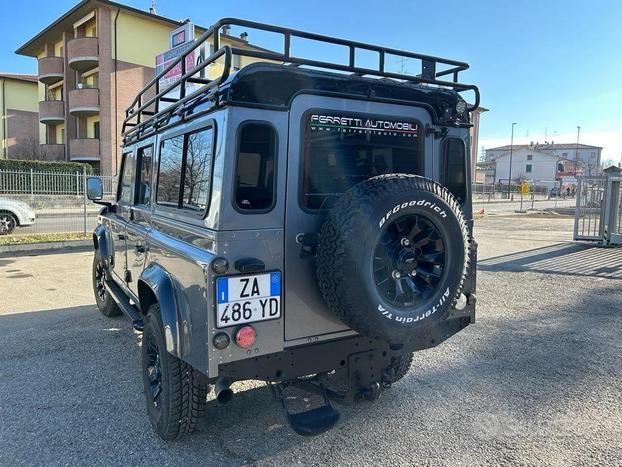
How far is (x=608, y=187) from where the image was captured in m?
11.9

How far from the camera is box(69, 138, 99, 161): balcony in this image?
92.7ft

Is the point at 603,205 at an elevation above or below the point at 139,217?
above

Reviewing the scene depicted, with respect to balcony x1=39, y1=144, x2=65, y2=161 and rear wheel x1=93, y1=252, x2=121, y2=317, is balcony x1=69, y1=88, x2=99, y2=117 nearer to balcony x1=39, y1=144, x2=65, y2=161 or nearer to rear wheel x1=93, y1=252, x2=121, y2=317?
balcony x1=39, y1=144, x2=65, y2=161

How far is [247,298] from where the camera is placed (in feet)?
8.14

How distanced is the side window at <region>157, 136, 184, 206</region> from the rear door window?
978 mm

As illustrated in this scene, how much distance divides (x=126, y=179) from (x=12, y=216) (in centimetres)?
897

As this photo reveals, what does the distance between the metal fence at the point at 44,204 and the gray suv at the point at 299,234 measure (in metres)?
7.62

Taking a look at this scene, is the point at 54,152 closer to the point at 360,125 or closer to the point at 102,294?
the point at 102,294

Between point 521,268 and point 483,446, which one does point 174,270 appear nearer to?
point 483,446

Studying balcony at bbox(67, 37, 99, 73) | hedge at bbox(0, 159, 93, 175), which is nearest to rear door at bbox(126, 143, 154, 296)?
hedge at bbox(0, 159, 93, 175)

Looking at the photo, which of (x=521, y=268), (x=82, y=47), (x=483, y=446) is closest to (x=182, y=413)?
(x=483, y=446)

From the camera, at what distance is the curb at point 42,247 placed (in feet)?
33.6

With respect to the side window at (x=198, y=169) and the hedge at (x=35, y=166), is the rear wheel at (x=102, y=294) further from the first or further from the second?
the hedge at (x=35, y=166)

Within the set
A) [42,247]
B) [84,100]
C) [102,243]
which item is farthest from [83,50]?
[102,243]
